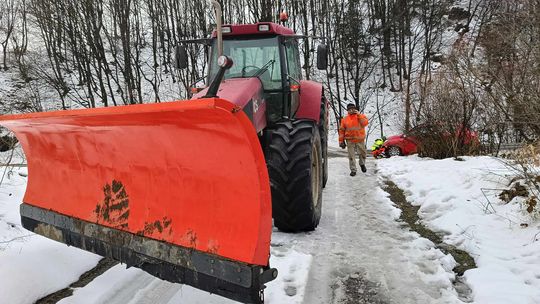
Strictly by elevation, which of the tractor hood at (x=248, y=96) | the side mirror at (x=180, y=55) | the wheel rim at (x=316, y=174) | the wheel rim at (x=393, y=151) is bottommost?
the wheel rim at (x=393, y=151)

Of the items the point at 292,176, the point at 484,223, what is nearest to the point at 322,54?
the point at 292,176

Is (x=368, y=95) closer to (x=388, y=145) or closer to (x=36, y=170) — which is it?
(x=388, y=145)

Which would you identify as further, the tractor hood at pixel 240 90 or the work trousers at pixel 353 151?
the work trousers at pixel 353 151

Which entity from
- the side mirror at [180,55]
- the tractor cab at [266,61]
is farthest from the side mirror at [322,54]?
the side mirror at [180,55]

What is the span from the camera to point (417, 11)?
28.5 metres

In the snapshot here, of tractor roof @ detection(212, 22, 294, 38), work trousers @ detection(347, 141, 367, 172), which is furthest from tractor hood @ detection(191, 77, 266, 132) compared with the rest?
work trousers @ detection(347, 141, 367, 172)

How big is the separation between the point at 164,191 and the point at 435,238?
10.2 feet

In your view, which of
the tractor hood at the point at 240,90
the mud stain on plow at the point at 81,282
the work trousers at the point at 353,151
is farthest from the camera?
the work trousers at the point at 353,151

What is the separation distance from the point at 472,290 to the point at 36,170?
397 centimetres

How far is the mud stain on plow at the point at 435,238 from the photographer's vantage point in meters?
3.36

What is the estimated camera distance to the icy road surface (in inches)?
126

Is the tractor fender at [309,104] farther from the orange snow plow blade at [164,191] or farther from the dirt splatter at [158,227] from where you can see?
the dirt splatter at [158,227]

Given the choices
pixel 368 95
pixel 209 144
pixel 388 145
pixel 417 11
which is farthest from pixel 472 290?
pixel 417 11

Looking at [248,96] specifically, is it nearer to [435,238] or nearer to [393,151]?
[435,238]
